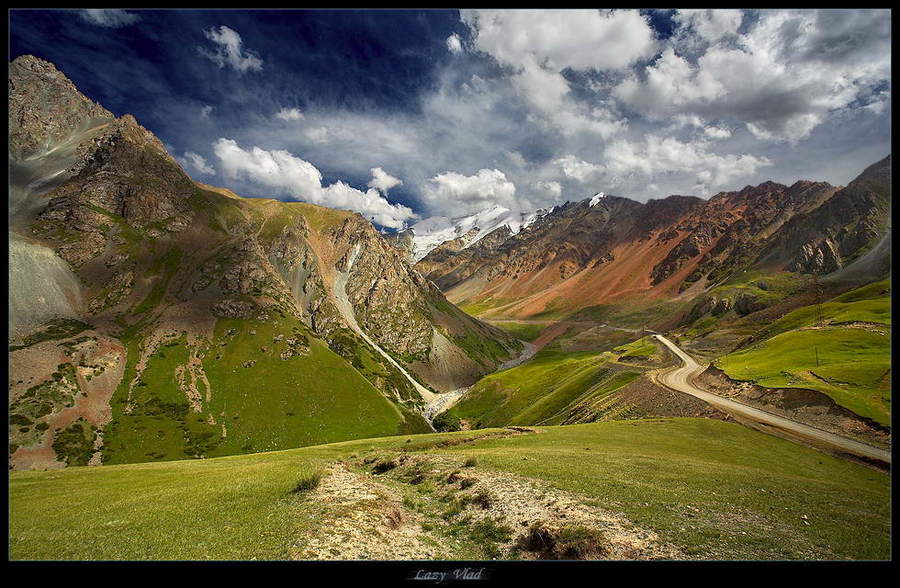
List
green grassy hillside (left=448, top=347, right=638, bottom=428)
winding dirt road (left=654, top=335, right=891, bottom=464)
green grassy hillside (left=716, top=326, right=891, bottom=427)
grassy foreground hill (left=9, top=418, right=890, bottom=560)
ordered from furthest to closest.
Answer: green grassy hillside (left=448, top=347, right=638, bottom=428) → green grassy hillside (left=716, top=326, right=891, bottom=427) → winding dirt road (left=654, top=335, right=891, bottom=464) → grassy foreground hill (left=9, top=418, right=890, bottom=560)

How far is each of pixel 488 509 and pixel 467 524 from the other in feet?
5.94

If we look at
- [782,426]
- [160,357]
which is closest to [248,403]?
[160,357]

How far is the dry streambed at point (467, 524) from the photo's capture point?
1504 centimetres

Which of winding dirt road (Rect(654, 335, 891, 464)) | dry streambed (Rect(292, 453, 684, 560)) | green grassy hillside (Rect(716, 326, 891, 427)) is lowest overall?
winding dirt road (Rect(654, 335, 891, 464))

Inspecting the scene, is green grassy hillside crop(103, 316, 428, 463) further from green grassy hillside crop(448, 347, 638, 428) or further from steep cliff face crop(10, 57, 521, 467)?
green grassy hillside crop(448, 347, 638, 428)

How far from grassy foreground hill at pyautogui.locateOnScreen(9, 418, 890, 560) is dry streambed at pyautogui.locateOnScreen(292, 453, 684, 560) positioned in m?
0.09

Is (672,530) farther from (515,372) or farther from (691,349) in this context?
(515,372)

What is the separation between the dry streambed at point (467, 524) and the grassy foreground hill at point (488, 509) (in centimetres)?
9

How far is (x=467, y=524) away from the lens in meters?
20.0

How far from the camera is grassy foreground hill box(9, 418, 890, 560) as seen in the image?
50.1ft

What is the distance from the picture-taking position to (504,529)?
59.6ft

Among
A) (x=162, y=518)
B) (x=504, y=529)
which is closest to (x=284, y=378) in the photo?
(x=162, y=518)

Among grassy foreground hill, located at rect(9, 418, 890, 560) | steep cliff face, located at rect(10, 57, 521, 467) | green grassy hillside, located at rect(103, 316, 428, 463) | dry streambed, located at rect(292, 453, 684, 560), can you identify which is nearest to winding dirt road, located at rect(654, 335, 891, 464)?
grassy foreground hill, located at rect(9, 418, 890, 560)

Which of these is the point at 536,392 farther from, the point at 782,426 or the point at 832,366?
the point at 782,426
